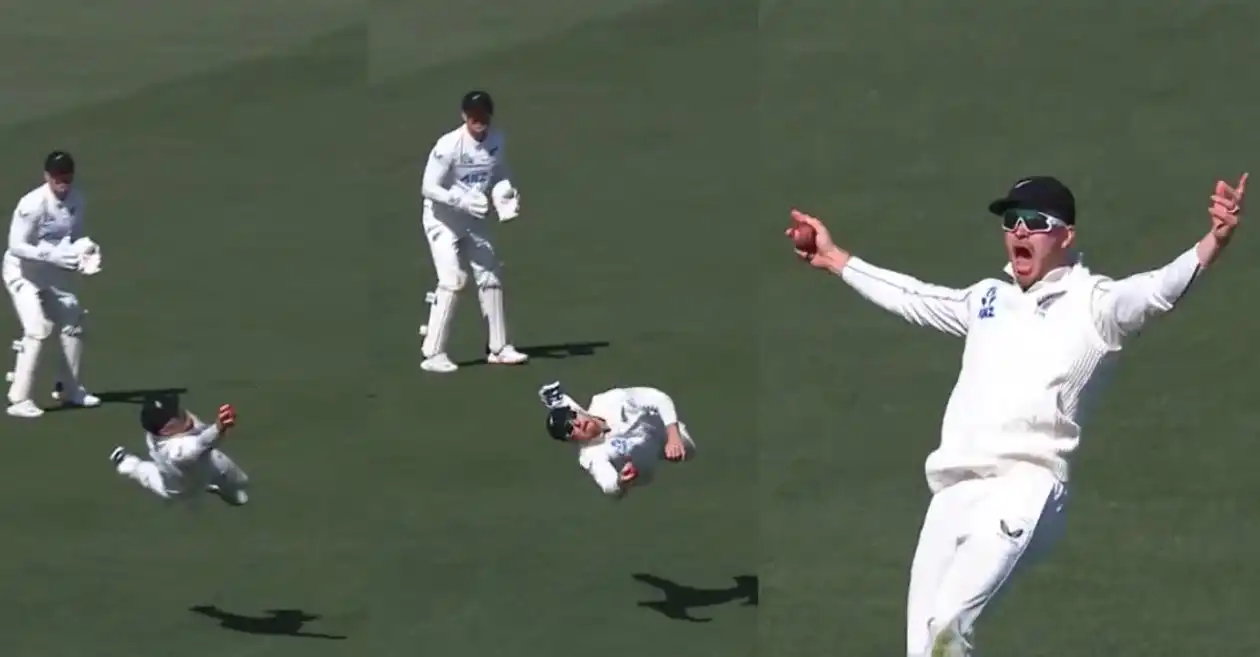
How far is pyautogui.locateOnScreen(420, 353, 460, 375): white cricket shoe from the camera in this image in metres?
17.0

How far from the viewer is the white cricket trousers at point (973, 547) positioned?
392 inches

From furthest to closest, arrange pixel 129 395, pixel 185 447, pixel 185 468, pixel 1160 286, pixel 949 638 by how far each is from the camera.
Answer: pixel 129 395 < pixel 185 468 < pixel 185 447 < pixel 949 638 < pixel 1160 286

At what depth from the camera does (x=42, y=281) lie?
17.2 metres

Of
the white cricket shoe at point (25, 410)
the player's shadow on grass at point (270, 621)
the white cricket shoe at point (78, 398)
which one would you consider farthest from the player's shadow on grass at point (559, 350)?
the player's shadow on grass at point (270, 621)

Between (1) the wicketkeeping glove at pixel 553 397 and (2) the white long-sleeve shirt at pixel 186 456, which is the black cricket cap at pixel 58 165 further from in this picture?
(1) the wicketkeeping glove at pixel 553 397

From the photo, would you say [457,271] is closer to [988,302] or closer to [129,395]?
[129,395]

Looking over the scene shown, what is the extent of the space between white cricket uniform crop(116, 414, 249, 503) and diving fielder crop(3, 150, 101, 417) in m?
2.50

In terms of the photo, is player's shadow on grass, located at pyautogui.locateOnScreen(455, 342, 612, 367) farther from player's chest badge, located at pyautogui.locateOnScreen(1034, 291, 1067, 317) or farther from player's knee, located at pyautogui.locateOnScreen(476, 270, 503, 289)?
player's chest badge, located at pyautogui.locateOnScreen(1034, 291, 1067, 317)

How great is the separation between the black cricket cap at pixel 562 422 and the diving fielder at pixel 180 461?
1888mm

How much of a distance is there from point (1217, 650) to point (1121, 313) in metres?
3.07

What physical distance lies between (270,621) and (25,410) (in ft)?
12.7

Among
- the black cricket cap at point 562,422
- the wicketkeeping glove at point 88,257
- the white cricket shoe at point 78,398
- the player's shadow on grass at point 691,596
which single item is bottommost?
the player's shadow on grass at point 691,596

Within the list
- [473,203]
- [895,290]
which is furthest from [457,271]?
[895,290]

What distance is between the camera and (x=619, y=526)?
14.6 meters
